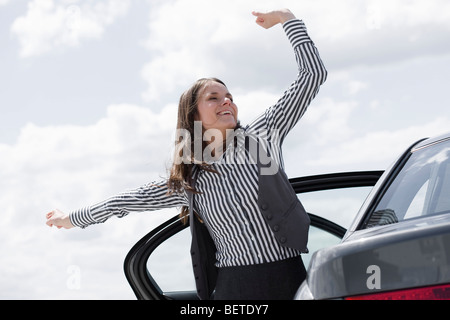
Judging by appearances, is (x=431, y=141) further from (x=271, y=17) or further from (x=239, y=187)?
(x=271, y=17)

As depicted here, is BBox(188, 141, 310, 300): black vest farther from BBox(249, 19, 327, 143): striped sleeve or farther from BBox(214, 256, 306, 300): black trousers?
BBox(249, 19, 327, 143): striped sleeve

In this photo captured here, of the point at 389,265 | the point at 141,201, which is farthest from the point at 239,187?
the point at 389,265

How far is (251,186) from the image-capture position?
315 cm

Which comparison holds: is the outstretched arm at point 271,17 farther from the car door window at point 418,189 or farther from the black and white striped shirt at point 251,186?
the car door window at point 418,189

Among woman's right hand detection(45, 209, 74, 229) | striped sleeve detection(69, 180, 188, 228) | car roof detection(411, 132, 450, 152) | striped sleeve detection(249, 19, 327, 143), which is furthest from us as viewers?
woman's right hand detection(45, 209, 74, 229)

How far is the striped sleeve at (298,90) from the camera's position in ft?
10.5

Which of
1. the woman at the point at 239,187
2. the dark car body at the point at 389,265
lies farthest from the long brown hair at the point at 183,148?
the dark car body at the point at 389,265

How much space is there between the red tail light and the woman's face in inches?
67.4

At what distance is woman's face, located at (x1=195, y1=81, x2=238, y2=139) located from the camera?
334cm

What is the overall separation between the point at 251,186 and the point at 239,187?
6cm

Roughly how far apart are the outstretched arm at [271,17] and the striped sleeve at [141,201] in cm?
99

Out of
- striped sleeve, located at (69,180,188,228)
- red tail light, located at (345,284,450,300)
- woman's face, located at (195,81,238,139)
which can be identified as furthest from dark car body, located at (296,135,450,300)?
striped sleeve, located at (69,180,188,228)
